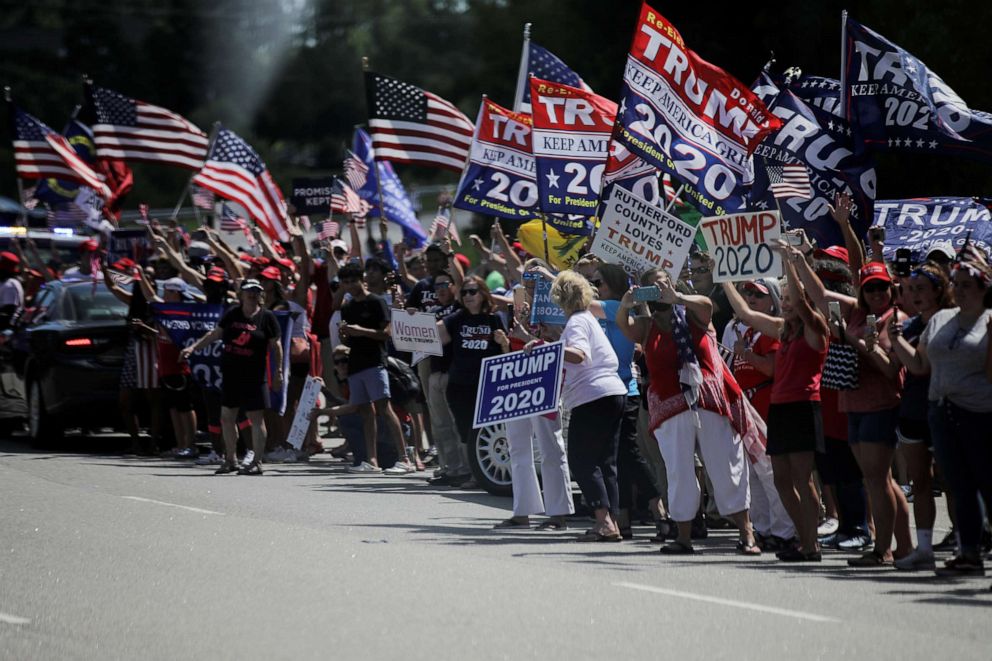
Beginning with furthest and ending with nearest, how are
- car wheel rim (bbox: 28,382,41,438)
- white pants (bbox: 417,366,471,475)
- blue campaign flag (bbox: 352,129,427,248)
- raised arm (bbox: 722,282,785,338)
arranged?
blue campaign flag (bbox: 352,129,427,248) → car wheel rim (bbox: 28,382,41,438) → white pants (bbox: 417,366,471,475) → raised arm (bbox: 722,282,785,338)

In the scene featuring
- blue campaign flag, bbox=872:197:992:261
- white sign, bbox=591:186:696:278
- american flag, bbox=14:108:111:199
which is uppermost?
american flag, bbox=14:108:111:199

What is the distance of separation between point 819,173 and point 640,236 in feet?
8.50

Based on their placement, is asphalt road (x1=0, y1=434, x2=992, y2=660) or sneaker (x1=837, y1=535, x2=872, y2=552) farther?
sneaker (x1=837, y1=535, x2=872, y2=552)

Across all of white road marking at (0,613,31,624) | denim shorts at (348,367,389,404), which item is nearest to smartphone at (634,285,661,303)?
white road marking at (0,613,31,624)

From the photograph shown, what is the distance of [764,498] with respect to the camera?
35.7 feet

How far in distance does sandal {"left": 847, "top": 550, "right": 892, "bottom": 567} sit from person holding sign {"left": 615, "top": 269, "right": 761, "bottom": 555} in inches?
33.0

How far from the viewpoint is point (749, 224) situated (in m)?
10.5

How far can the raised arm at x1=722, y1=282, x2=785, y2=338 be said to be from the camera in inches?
415

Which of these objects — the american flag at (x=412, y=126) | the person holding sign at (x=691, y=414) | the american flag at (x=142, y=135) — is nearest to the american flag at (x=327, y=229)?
the american flag at (x=412, y=126)

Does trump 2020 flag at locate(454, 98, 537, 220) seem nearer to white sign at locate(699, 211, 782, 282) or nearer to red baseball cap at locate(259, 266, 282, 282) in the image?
red baseball cap at locate(259, 266, 282, 282)

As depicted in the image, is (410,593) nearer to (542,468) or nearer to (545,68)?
(542,468)

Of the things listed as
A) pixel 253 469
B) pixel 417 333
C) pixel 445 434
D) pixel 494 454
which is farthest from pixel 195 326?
pixel 494 454

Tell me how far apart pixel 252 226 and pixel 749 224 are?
49.2 feet

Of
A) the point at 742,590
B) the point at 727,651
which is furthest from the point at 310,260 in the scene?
the point at 727,651
